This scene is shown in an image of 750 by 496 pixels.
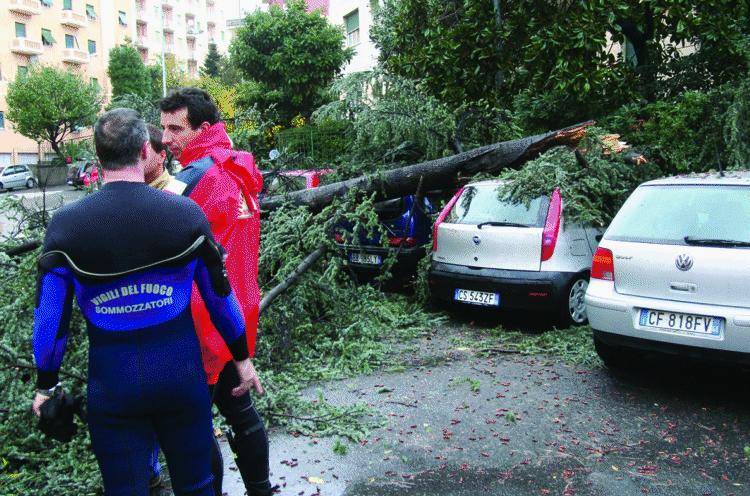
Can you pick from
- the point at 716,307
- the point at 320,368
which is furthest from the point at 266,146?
the point at 716,307

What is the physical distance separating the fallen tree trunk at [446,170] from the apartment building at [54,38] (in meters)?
46.9

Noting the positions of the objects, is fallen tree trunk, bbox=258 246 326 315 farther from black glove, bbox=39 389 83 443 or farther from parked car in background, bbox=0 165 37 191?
parked car in background, bbox=0 165 37 191

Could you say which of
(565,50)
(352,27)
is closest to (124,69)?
(352,27)

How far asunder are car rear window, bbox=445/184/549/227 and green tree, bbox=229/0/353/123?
1965 centimetres

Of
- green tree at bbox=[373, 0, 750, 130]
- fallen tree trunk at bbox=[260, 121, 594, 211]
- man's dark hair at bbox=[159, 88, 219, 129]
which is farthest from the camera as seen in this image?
green tree at bbox=[373, 0, 750, 130]

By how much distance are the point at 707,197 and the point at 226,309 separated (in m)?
4.09

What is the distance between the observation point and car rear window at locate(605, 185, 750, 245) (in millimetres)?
5148

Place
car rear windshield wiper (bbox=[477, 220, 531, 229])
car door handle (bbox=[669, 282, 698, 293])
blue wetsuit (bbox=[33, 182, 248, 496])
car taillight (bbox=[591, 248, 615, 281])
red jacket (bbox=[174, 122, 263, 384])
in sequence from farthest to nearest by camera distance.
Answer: car rear windshield wiper (bbox=[477, 220, 531, 229]) → car taillight (bbox=[591, 248, 615, 281]) → car door handle (bbox=[669, 282, 698, 293]) → red jacket (bbox=[174, 122, 263, 384]) → blue wetsuit (bbox=[33, 182, 248, 496])

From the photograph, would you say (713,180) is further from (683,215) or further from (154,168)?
(154,168)

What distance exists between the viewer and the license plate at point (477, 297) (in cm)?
740

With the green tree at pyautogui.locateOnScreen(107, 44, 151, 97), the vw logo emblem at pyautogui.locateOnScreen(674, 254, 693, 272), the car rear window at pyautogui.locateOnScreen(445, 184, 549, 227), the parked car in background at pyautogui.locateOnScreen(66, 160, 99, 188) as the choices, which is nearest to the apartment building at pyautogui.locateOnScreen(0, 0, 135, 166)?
the green tree at pyautogui.locateOnScreen(107, 44, 151, 97)

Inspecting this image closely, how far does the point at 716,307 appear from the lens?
4941mm

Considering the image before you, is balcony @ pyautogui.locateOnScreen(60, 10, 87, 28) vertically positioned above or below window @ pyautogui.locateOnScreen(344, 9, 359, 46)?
above

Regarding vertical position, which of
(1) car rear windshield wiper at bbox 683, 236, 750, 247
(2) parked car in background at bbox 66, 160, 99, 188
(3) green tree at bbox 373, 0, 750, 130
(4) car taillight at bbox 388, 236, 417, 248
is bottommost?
(4) car taillight at bbox 388, 236, 417, 248
